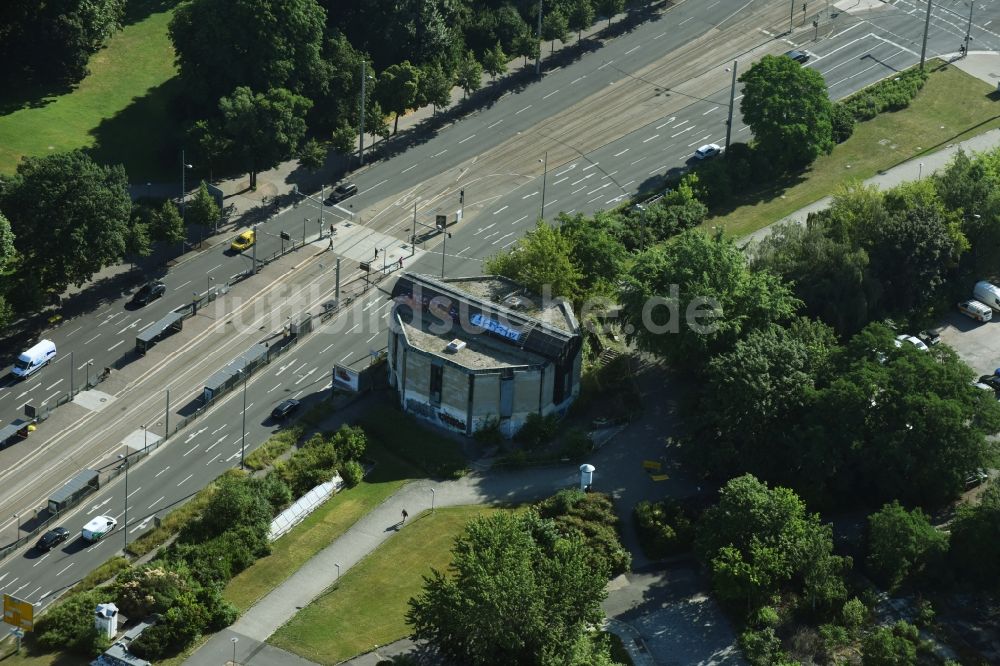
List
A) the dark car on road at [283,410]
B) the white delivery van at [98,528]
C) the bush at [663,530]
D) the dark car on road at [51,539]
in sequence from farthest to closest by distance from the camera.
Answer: the dark car on road at [283,410] → the white delivery van at [98,528] → the dark car on road at [51,539] → the bush at [663,530]

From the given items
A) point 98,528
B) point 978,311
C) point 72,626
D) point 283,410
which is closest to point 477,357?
point 283,410

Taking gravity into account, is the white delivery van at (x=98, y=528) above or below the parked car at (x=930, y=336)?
below

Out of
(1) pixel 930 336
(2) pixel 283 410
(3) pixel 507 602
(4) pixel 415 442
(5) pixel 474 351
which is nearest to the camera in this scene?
(3) pixel 507 602

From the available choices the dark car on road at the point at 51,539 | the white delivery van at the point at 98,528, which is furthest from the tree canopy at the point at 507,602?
the dark car on road at the point at 51,539

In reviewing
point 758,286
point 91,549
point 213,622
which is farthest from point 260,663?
point 758,286

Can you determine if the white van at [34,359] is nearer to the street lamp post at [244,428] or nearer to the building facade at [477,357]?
the street lamp post at [244,428]

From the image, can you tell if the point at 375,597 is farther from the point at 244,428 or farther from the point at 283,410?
the point at 283,410
